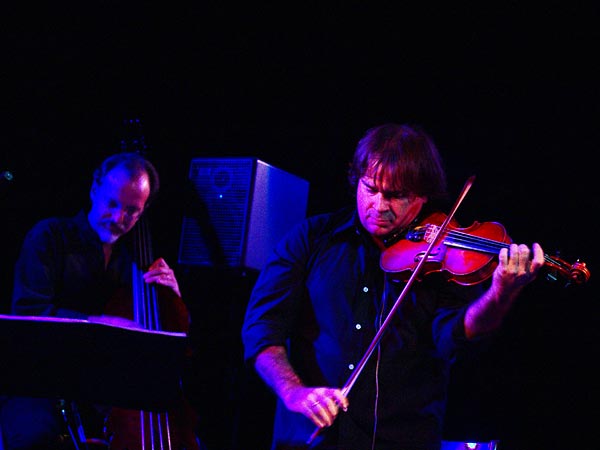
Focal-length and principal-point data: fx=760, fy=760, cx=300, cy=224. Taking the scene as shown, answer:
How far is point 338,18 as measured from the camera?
162 inches

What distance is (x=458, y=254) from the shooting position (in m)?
2.61

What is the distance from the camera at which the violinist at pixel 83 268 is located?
3148 millimetres

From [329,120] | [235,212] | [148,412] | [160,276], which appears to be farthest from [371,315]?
[329,120]

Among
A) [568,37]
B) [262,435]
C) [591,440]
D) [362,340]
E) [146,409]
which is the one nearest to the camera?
[146,409]

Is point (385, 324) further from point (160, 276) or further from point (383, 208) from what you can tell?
point (160, 276)

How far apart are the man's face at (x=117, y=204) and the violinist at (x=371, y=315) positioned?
940 mm

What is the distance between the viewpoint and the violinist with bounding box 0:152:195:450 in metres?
3.15

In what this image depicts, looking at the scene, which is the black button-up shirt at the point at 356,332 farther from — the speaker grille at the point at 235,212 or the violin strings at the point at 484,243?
the speaker grille at the point at 235,212

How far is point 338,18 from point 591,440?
2470 millimetres

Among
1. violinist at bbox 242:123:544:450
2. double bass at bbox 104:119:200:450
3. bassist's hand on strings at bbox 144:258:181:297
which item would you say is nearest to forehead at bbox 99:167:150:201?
double bass at bbox 104:119:200:450

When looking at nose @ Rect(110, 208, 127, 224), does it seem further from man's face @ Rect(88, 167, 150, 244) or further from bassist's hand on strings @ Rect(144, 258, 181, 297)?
bassist's hand on strings @ Rect(144, 258, 181, 297)

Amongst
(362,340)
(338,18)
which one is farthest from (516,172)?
(362,340)

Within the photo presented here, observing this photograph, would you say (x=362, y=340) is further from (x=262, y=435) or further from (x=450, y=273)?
(x=262, y=435)

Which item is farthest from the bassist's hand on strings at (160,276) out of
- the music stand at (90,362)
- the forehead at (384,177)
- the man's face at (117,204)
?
the forehead at (384,177)
